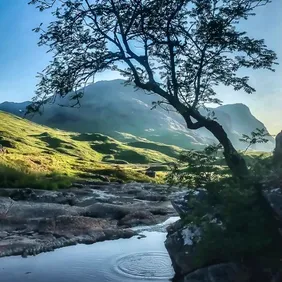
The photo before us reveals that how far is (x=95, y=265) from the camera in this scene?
22516 mm

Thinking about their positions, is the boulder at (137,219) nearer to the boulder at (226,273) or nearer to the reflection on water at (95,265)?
the reflection on water at (95,265)

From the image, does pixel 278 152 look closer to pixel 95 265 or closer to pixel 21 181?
pixel 95 265

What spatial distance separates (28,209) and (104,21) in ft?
68.6

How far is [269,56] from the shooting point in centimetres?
2362

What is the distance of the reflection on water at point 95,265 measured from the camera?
20.2 metres

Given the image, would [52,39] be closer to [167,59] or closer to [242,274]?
[167,59]

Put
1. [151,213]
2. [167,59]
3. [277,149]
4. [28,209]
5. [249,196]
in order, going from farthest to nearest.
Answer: [151,213]
[28,209]
[167,59]
[277,149]
[249,196]

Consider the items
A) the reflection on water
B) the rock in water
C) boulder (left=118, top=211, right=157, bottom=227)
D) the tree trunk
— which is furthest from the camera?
boulder (left=118, top=211, right=157, bottom=227)


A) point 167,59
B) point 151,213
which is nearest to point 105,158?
point 151,213

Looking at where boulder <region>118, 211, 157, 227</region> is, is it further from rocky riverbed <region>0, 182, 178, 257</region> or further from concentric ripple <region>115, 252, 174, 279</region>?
concentric ripple <region>115, 252, 174, 279</region>

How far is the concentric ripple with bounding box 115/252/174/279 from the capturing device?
20.3 meters

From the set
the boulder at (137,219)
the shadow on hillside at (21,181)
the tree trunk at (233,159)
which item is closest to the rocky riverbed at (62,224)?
the boulder at (137,219)

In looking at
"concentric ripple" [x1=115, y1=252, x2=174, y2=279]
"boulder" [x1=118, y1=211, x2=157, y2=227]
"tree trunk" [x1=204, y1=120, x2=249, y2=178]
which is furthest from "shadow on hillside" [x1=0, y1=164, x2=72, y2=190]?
"tree trunk" [x1=204, y1=120, x2=249, y2=178]

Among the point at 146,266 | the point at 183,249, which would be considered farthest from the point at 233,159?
the point at 146,266
